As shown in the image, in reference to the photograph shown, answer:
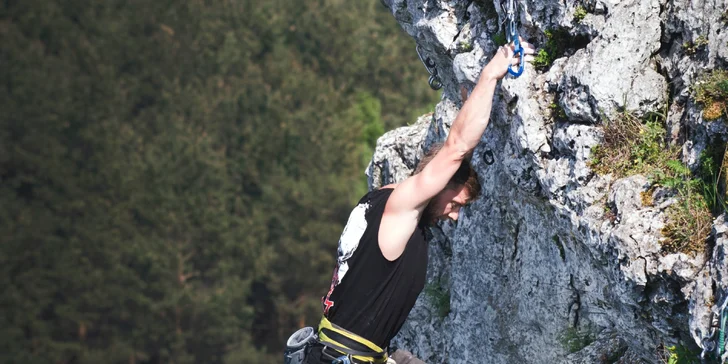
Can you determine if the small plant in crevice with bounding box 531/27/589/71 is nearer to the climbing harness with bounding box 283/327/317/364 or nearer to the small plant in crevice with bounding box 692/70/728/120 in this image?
the small plant in crevice with bounding box 692/70/728/120

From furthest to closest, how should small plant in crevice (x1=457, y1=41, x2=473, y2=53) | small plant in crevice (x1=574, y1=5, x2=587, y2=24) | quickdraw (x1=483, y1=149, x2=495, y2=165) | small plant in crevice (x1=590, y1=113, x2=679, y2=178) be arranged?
small plant in crevice (x1=457, y1=41, x2=473, y2=53) → quickdraw (x1=483, y1=149, x2=495, y2=165) → small plant in crevice (x1=574, y1=5, x2=587, y2=24) → small plant in crevice (x1=590, y1=113, x2=679, y2=178)

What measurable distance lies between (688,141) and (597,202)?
0.60 m

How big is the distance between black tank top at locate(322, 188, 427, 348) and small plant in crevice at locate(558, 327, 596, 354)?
1.40m

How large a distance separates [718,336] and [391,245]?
1.78 m

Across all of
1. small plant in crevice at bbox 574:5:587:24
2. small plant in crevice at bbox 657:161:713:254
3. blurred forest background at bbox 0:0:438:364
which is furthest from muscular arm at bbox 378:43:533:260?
blurred forest background at bbox 0:0:438:364

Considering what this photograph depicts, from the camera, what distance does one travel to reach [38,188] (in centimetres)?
3312

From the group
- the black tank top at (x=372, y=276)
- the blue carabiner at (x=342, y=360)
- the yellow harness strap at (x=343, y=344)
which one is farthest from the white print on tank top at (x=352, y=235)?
the blue carabiner at (x=342, y=360)

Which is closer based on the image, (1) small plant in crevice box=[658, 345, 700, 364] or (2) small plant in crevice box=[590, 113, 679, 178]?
(1) small plant in crevice box=[658, 345, 700, 364]

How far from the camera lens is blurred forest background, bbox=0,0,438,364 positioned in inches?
1259

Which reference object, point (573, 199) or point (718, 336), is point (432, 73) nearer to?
point (573, 199)

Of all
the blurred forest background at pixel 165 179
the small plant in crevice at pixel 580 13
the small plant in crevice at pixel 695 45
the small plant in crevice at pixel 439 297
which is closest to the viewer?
the small plant in crevice at pixel 695 45

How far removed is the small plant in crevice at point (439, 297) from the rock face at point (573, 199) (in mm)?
59

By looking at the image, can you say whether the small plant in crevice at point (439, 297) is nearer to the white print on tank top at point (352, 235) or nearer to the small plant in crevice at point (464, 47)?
the small plant in crevice at point (464, 47)

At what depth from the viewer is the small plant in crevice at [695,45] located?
4.65 m
